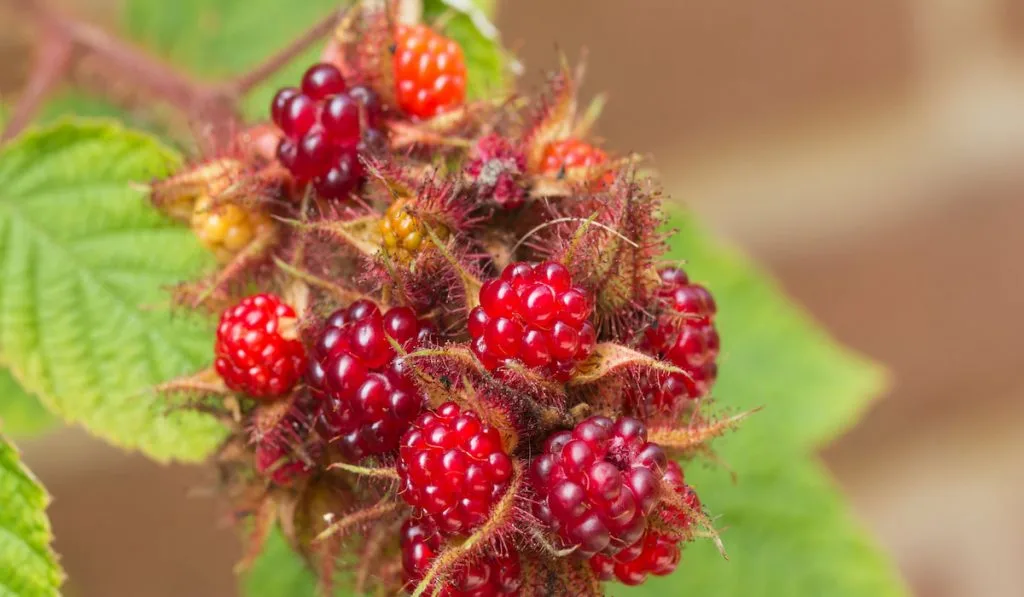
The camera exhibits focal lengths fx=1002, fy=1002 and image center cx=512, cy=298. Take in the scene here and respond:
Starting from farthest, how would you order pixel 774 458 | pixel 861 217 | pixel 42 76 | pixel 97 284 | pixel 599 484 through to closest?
pixel 861 217 < pixel 774 458 < pixel 42 76 < pixel 97 284 < pixel 599 484

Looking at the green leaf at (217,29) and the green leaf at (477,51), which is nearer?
the green leaf at (477,51)

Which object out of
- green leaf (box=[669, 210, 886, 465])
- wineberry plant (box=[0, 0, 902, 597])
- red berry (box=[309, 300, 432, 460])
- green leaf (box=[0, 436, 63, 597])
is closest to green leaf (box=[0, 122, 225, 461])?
wineberry plant (box=[0, 0, 902, 597])

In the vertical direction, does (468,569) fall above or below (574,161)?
below

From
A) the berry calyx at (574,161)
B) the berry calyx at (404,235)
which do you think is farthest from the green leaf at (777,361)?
the berry calyx at (404,235)

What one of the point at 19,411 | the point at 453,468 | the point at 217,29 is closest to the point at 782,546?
the point at 453,468

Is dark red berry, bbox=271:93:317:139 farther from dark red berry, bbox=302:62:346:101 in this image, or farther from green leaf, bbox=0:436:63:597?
green leaf, bbox=0:436:63:597

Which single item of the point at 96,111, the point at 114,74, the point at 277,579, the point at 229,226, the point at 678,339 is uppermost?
the point at 678,339

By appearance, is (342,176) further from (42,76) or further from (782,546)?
(782,546)

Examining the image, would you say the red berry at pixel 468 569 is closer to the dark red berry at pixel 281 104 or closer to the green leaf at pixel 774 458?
the dark red berry at pixel 281 104
